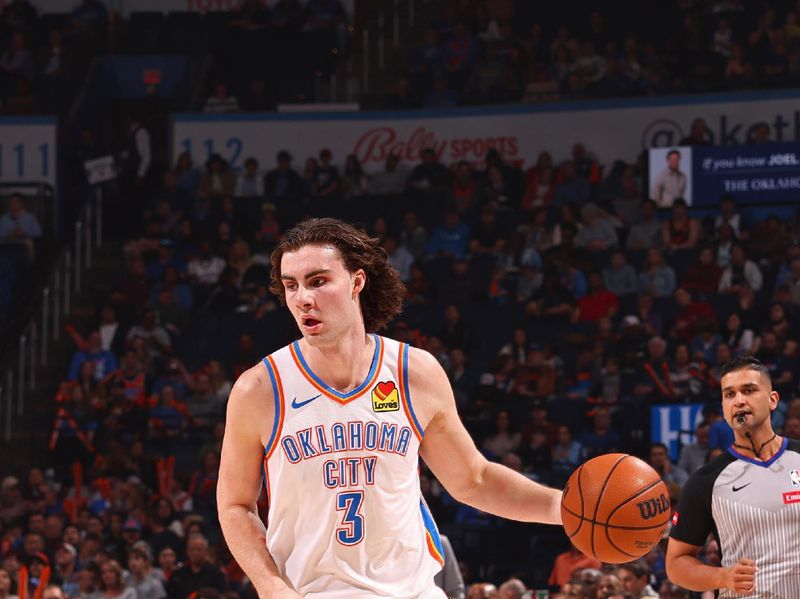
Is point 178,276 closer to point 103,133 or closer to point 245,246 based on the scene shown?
point 245,246

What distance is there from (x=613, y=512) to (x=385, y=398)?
34.8 inches

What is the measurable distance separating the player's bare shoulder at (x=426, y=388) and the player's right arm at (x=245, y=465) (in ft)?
1.63

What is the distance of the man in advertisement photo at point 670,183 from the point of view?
16.6 m

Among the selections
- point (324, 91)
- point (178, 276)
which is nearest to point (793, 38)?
point (324, 91)

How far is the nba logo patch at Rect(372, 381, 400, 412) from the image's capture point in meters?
4.52

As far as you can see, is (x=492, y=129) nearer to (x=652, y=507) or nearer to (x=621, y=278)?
(x=621, y=278)

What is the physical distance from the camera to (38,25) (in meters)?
21.7

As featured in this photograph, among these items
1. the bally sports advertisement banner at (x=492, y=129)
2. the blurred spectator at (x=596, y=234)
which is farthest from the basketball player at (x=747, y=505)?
the bally sports advertisement banner at (x=492, y=129)

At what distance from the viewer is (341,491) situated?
439cm

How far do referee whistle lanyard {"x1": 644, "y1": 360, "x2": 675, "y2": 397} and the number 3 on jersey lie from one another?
9687 millimetres

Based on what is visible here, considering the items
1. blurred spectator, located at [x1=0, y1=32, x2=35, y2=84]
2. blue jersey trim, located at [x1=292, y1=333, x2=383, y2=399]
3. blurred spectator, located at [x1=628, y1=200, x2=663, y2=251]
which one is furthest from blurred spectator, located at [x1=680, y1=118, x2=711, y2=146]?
blue jersey trim, located at [x1=292, y1=333, x2=383, y2=399]

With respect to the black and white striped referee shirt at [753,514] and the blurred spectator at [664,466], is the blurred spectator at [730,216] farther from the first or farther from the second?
the black and white striped referee shirt at [753,514]

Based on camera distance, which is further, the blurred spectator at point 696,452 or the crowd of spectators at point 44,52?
the crowd of spectators at point 44,52

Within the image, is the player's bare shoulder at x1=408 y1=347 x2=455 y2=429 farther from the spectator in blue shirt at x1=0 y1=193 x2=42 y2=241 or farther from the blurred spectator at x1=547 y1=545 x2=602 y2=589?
the spectator in blue shirt at x1=0 y1=193 x2=42 y2=241
